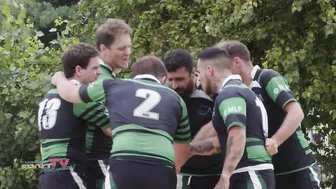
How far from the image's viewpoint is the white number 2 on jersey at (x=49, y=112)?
5.87m

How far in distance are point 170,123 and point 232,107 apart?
462 millimetres

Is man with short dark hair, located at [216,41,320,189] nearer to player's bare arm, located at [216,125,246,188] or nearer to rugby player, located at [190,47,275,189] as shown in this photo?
rugby player, located at [190,47,275,189]

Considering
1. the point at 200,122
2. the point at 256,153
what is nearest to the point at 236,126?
the point at 256,153

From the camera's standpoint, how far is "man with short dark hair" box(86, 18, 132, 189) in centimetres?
604

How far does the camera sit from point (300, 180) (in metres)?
6.22

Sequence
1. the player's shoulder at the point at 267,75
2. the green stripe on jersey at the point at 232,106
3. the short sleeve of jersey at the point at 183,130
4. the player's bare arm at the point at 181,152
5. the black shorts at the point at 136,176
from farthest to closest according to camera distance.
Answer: the player's shoulder at the point at 267,75 < the player's bare arm at the point at 181,152 < the short sleeve of jersey at the point at 183,130 < the green stripe on jersey at the point at 232,106 < the black shorts at the point at 136,176

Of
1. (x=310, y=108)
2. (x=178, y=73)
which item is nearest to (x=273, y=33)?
(x=310, y=108)

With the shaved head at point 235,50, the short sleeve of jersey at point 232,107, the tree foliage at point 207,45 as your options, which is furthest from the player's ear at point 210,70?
the tree foliage at point 207,45

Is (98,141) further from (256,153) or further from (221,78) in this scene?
(256,153)

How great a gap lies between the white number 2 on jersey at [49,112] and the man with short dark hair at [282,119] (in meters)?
1.43

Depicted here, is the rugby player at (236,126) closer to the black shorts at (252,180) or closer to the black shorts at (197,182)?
the black shorts at (252,180)

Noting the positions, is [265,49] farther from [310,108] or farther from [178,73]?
[178,73]

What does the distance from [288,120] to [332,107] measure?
112 inches

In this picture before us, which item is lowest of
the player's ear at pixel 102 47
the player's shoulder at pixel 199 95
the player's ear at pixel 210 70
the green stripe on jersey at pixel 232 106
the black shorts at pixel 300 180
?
the black shorts at pixel 300 180
